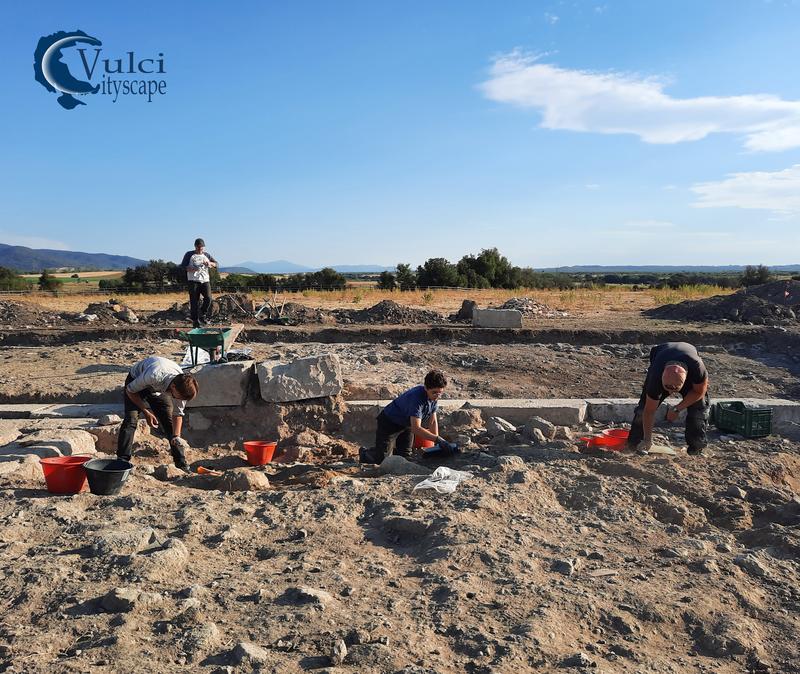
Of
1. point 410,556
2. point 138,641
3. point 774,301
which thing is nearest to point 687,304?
point 774,301

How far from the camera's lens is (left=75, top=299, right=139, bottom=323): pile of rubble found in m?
14.6

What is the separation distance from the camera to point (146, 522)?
4.01m

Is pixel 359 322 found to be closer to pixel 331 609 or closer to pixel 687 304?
pixel 687 304

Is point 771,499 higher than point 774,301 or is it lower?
lower

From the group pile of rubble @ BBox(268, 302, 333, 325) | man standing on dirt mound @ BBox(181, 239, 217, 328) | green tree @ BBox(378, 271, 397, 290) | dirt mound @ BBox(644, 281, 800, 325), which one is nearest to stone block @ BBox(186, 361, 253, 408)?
man standing on dirt mound @ BBox(181, 239, 217, 328)

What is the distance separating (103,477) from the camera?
4527 millimetres

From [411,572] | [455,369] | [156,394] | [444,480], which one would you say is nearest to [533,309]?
[455,369]

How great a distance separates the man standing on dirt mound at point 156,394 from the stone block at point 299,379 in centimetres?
147

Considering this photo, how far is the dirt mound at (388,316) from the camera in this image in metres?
15.5

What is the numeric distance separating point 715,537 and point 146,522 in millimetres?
3541

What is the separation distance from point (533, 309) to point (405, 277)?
49.8ft

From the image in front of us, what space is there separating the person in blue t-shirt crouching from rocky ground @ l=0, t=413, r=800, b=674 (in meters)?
0.50

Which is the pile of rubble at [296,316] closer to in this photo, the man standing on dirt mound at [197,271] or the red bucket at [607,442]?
the man standing on dirt mound at [197,271]

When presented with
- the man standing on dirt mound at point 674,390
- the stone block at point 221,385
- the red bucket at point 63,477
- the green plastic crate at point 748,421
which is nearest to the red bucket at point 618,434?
the man standing on dirt mound at point 674,390
